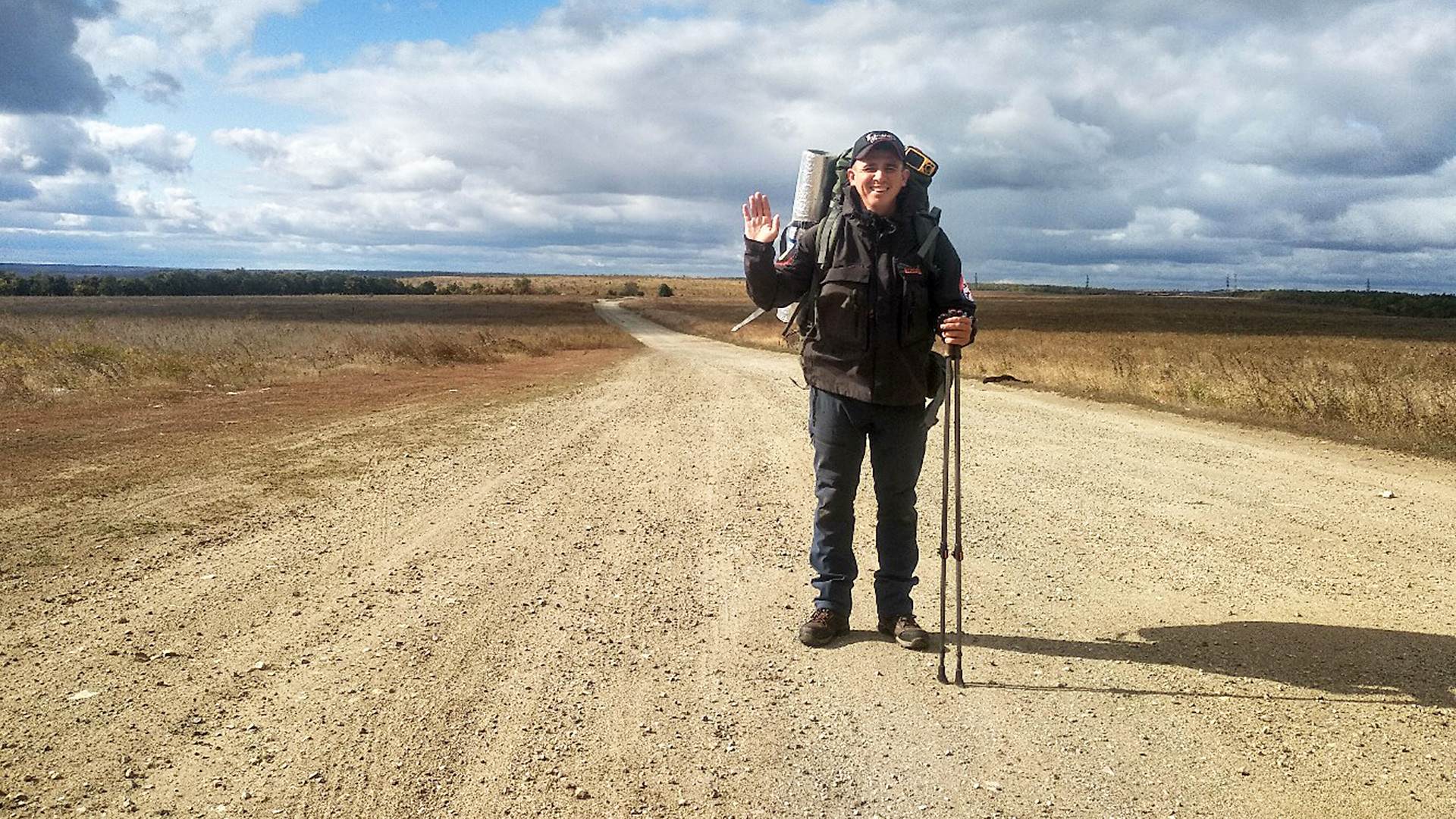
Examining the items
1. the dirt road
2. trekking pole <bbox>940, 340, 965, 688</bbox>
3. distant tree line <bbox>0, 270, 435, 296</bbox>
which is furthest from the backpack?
distant tree line <bbox>0, 270, 435, 296</bbox>

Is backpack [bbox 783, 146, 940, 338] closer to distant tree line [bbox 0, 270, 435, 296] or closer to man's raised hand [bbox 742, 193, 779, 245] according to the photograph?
man's raised hand [bbox 742, 193, 779, 245]

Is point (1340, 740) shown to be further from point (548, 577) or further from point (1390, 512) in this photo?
point (1390, 512)

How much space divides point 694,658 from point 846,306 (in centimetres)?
173

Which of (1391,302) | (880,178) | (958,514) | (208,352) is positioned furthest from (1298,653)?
(1391,302)

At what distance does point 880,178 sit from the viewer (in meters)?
4.28

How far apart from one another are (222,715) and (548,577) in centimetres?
207

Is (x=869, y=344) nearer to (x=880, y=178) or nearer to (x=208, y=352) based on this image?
(x=880, y=178)

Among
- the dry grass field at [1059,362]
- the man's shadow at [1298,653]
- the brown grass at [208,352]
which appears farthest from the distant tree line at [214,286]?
the man's shadow at [1298,653]

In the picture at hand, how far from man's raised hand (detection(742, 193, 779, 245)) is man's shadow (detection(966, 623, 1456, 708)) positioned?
7.00 ft

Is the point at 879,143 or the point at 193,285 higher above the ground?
the point at 193,285

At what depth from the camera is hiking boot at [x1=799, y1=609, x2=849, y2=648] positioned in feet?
15.1

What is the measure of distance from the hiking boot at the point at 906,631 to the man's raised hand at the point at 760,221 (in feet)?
6.21

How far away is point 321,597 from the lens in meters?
5.13

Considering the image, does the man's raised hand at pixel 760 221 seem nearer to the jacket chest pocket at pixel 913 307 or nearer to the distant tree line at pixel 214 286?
the jacket chest pocket at pixel 913 307
